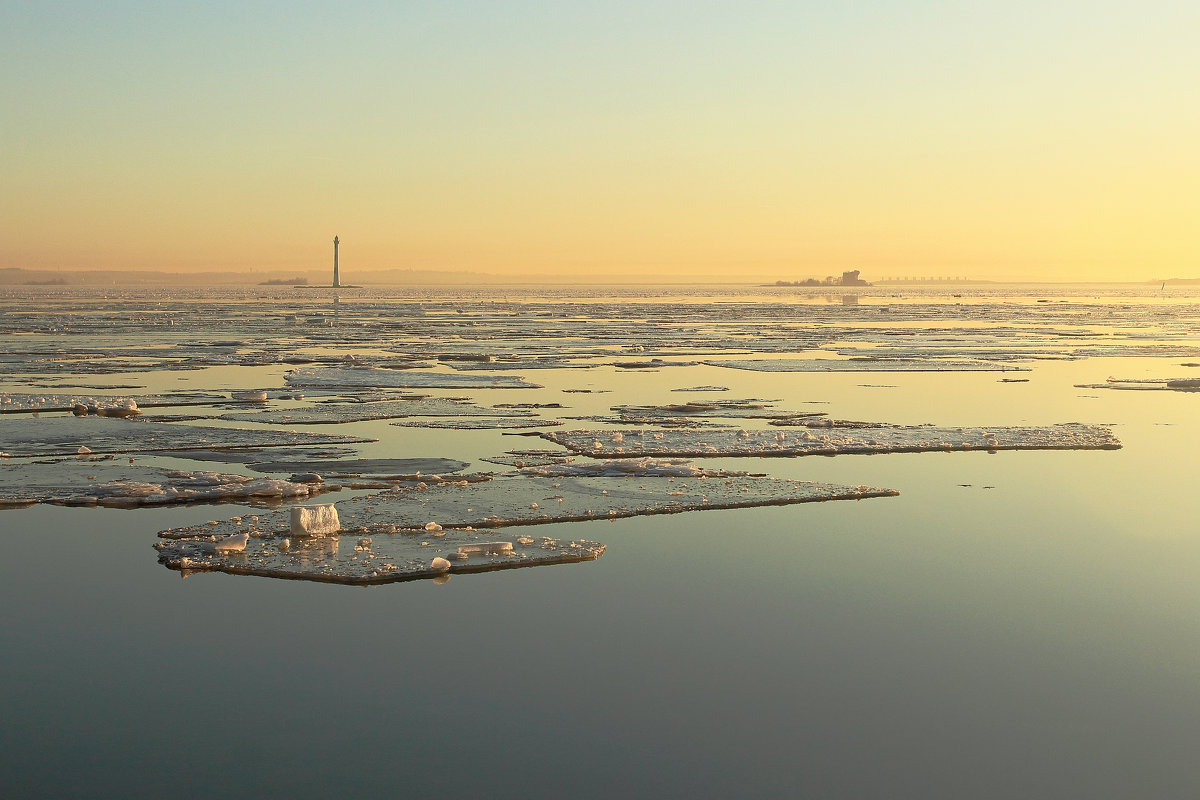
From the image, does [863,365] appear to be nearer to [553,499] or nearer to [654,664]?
[553,499]

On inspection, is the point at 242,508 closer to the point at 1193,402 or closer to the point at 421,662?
the point at 421,662

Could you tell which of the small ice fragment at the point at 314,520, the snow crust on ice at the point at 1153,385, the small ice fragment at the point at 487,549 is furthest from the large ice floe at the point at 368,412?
the snow crust on ice at the point at 1153,385

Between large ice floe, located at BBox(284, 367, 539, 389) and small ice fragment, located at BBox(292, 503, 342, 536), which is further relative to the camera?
large ice floe, located at BBox(284, 367, 539, 389)

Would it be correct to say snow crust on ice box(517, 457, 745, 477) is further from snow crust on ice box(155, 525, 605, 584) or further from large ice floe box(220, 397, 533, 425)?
large ice floe box(220, 397, 533, 425)

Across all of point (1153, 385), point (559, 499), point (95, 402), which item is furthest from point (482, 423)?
point (1153, 385)

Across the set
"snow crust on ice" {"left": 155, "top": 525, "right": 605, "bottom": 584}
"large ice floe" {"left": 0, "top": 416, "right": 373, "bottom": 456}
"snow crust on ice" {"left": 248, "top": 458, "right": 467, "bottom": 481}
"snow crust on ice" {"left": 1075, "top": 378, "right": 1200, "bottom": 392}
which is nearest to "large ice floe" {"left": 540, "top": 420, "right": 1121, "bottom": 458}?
"snow crust on ice" {"left": 248, "top": 458, "right": 467, "bottom": 481}

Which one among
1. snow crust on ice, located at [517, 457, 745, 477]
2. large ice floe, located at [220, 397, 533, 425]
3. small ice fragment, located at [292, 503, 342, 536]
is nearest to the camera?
small ice fragment, located at [292, 503, 342, 536]

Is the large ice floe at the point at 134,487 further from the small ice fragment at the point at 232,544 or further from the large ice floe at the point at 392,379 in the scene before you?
the large ice floe at the point at 392,379
